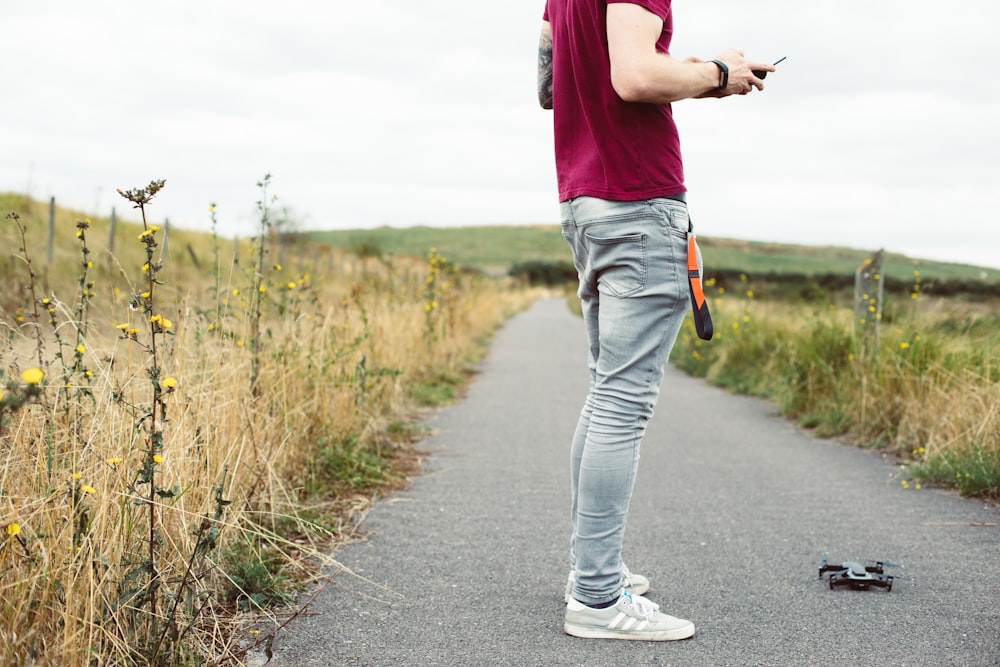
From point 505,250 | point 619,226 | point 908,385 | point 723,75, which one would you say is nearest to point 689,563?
point 619,226

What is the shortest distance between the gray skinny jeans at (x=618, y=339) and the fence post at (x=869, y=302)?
4880 mm

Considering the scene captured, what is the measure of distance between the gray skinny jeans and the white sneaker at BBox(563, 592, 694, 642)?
4 centimetres

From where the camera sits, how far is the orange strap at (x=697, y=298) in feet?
8.09

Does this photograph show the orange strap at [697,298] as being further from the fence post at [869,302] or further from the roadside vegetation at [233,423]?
the fence post at [869,302]

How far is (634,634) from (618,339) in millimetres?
896

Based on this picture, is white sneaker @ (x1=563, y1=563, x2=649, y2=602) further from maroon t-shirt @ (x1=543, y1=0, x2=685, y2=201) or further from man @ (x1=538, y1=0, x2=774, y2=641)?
maroon t-shirt @ (x1=543, y1=0, x2=685, y2=201)

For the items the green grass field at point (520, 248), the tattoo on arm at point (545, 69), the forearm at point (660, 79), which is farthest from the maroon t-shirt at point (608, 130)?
the green grass field at point (520, 248)

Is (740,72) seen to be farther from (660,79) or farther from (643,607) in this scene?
(643,607)

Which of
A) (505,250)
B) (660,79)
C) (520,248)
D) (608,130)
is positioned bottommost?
(608,130)

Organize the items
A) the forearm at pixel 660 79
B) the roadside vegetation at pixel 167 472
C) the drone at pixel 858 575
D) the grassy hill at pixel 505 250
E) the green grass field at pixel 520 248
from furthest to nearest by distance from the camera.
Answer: the green grass field at pixel 520 248 → the grassy hill at pixel 505 250 → the drone at pixel 858 575 → the forearm at pixel 660 79 → the roadside vegetation at pixel 167 472

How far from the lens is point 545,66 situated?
9.73 ft

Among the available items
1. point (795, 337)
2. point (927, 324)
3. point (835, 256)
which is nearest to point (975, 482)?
point (927, 324)

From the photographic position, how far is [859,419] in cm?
643

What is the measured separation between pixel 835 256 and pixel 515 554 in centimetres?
8392
